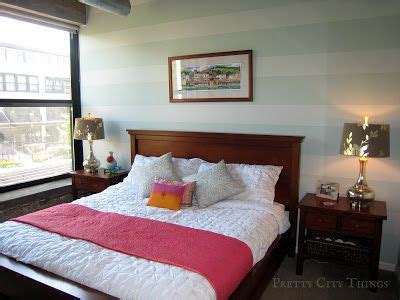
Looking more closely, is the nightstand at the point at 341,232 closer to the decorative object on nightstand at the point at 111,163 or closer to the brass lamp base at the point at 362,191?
the brass lamp base at the point at 362,191

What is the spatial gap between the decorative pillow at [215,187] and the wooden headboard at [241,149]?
1.37 ft

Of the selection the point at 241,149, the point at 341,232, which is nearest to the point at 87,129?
the point at 241,149

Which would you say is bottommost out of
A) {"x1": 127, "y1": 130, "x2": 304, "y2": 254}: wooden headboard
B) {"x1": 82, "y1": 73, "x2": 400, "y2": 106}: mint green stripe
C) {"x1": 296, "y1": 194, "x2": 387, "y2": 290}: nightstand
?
{"x1": 296, "y1": 194, "x2": 387, "y2": 290}: nightstand

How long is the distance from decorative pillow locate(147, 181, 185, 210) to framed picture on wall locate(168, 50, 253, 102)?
1102mm

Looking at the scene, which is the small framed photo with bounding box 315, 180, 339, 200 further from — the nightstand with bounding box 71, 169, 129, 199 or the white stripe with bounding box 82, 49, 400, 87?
the nightstand with bounding box 71, 169, 129, 199

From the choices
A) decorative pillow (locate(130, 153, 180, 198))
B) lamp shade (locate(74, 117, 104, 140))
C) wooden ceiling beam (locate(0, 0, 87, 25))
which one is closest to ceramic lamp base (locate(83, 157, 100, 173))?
lamp shade (locate(74, 117, 104, 140))

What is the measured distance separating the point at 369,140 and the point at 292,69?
94 cm

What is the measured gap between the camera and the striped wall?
2.67m

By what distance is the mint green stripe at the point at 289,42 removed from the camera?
8.63 ft

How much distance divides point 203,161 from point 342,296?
1667 mm

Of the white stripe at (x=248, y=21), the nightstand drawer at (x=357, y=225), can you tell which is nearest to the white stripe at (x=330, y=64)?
the white stripe at (x=248, y=21)

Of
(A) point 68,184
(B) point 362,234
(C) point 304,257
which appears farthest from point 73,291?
(A) point 68,184

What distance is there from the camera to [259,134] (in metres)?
3.15

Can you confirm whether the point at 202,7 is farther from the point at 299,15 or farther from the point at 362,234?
the point at 362,234
